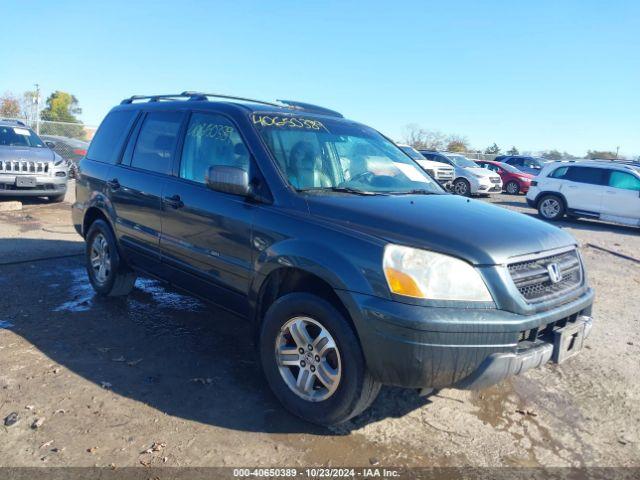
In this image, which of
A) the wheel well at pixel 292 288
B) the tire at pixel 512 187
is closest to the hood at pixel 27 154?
the wheel well at pixel 292 288

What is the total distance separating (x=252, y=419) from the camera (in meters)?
3.23

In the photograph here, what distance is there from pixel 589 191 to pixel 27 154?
13.2 metres

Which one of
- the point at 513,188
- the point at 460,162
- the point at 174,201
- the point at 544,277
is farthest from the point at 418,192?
the point at 513,188

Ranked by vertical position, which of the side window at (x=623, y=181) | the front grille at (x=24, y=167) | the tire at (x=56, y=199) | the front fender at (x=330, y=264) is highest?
the side window at (x=623, y=181)

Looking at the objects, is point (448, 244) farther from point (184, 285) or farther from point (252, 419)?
point (184, 285)

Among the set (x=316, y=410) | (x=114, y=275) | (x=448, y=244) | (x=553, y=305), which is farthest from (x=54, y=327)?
(x=553, y=305)

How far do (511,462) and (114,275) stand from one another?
3864mm

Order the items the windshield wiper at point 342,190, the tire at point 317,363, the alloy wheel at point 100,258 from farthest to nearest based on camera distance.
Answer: the alloy wheel at point 100,258 < the windshield wiper at point 342,190 < the tire at point 317,363

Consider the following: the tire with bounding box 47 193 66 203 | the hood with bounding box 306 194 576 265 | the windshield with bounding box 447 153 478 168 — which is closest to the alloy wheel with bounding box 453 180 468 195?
the windshield with bounding box 447 153 478 168

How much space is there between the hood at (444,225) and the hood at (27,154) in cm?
957

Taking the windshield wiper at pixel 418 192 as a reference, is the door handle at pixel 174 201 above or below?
below

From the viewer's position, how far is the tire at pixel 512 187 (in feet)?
72.9

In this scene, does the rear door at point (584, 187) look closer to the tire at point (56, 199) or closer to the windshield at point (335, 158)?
the windshield at point (335, 158)

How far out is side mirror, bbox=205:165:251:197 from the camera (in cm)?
342
